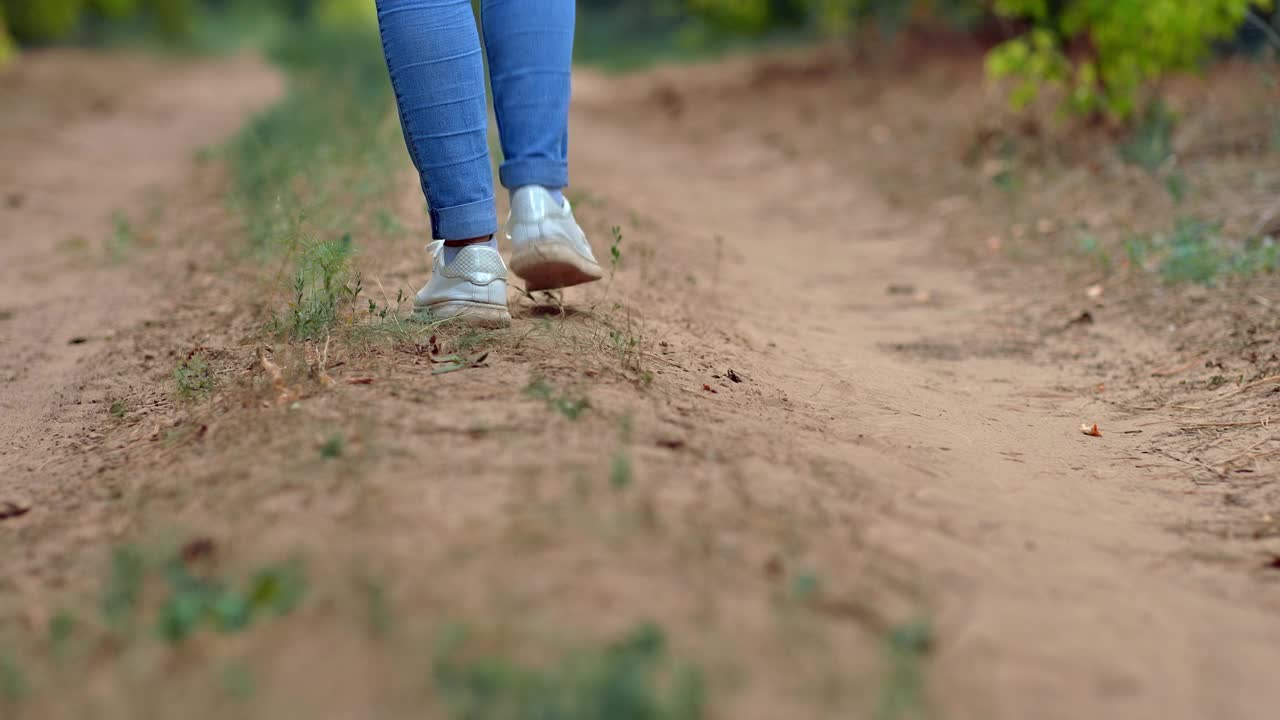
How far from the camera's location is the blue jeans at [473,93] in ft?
7.50

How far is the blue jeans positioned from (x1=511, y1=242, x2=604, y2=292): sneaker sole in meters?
0.13

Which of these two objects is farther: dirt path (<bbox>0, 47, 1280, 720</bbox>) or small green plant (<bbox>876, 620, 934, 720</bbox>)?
dirt path (<bbox>0, 47, 1280, 720</bbox>)

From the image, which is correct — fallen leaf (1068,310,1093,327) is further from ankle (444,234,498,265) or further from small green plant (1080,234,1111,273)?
ankle (444,234,498,265)

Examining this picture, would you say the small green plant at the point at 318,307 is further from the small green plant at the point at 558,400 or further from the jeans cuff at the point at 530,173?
the small green plant at the point at 558,400

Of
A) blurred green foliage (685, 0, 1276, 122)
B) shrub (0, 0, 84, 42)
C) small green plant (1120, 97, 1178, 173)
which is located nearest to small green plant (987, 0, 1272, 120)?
blurred green foliage (685, 0, 1276, 122)

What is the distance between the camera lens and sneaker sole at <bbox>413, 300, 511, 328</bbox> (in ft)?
7.98

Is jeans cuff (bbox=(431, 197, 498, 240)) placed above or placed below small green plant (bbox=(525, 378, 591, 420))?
above

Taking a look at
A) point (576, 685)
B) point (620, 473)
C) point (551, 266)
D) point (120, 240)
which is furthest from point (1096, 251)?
point (120, 240)

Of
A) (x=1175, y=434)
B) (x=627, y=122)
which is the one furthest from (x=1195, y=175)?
(x=627, y=122)

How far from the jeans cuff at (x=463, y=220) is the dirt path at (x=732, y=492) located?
26 cm

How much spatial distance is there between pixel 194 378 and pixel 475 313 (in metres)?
0.76

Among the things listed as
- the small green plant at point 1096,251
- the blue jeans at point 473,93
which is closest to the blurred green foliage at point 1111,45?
the small green plant at point 1096,251

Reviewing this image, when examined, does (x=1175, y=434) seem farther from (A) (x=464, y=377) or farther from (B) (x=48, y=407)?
(B) (x=48, y=407)

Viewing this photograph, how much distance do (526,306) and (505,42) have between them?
0.70 metres
